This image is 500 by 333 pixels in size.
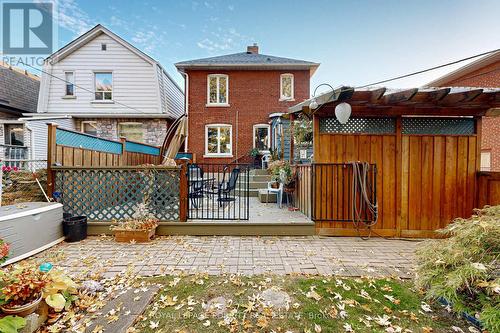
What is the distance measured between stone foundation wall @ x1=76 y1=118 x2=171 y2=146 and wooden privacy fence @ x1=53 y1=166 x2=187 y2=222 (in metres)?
6.64

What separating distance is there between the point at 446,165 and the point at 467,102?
1.26m

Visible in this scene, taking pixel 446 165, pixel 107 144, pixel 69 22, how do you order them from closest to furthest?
pixel 446 165 → pixel 107 144 → pixel 69 22

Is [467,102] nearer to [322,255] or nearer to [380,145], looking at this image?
[380,145]

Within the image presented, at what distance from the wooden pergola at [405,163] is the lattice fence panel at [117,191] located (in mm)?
3096

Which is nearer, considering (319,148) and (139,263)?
(139,263)

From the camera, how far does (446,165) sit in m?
4.61

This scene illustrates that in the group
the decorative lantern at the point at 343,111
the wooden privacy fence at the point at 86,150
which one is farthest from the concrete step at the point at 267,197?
the wooden privacy fence at the point at 86,150

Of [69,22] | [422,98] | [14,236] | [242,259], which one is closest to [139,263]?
[242,259]

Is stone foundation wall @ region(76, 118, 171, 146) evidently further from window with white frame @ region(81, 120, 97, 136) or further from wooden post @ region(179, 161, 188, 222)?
wooden post @ region(179, 161, 188, 222)

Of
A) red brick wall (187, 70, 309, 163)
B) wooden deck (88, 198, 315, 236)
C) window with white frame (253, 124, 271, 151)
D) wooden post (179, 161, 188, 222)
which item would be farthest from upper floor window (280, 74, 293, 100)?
wooden deck (88, 198, 315, 236)

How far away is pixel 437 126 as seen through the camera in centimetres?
465

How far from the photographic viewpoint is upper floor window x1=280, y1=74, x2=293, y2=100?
11805mm

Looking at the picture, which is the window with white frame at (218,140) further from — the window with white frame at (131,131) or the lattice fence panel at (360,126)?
the lattice fence panel at (360,126)

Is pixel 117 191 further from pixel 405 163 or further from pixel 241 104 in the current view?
pixel 241 104
